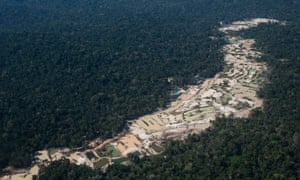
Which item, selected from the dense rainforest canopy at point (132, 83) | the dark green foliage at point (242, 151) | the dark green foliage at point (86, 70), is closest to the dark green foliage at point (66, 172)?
the dense rainforest canopy at point (132, 83)

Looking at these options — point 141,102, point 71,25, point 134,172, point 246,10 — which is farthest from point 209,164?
point 246,10

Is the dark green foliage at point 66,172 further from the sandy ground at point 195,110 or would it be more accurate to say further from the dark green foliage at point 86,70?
the dark green foliage at point 86,70

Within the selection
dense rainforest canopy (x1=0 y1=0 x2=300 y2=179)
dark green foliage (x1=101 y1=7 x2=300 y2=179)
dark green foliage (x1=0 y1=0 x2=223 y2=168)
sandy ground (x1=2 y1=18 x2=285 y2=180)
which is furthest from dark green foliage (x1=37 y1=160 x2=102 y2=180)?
dark green foliage (x1=0 y1=0 x2=223 y2=168)

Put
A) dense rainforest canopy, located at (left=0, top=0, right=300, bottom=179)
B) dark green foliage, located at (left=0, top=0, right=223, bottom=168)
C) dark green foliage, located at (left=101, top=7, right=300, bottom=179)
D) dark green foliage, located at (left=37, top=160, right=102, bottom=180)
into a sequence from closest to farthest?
dark green foliage, located at (left=101, top=7, right=300, bottom=179) < dark green foliage, located at (left=37, top=160, right=102, bottom=180) < dense rainforest canopy, located at (left=0, top=0, right=300, bottom=179) < dark green foliage, located at (left=0, top=0, right=223, bottom=168)

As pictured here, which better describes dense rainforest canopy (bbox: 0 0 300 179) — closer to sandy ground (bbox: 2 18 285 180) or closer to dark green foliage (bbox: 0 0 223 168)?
dark green foliage (bbox: 0 0 223 168)

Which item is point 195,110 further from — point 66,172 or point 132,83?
point 66,172

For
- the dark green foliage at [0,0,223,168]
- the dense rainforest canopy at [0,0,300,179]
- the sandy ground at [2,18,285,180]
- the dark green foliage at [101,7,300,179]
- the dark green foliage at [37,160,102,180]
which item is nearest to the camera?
the dark green foliage at [101,7,300,179]

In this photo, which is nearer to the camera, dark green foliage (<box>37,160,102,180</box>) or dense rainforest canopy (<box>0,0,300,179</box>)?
dark green foliage (<box>37,160,102,180</box>)

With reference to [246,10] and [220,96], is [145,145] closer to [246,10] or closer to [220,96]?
[220,96]

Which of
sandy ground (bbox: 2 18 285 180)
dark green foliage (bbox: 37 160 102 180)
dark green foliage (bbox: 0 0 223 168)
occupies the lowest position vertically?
dark green foliage (bbox: 37 160 102 180)
